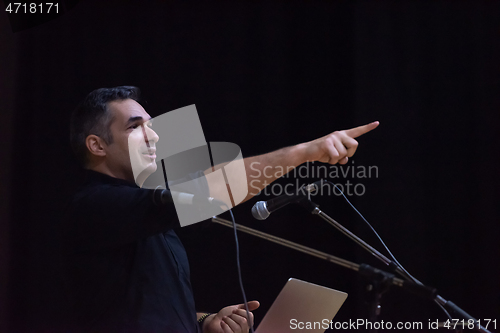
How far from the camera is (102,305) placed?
117cm

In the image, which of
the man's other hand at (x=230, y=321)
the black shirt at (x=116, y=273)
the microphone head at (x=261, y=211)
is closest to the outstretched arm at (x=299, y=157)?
the microphone head at (x=261, y=211)

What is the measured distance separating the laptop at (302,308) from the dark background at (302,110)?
0.97m

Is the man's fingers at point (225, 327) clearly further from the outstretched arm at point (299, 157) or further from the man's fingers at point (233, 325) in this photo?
the outstretched arm at point (299, 157)

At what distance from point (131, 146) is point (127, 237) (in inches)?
15.8

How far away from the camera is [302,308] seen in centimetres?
116

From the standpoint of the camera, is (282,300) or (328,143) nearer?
(328,143)

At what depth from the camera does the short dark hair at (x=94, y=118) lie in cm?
140

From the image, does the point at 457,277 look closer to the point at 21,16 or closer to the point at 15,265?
the point at 15,265

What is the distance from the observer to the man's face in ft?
4.45

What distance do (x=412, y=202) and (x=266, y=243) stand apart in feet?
2.89

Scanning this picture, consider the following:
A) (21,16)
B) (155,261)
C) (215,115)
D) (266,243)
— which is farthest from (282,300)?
(21,16)

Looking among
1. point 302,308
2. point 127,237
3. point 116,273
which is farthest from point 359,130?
point 116,273

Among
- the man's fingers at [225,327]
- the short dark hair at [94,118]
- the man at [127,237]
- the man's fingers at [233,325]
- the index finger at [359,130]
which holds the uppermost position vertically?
the short dark hair at [94,118]

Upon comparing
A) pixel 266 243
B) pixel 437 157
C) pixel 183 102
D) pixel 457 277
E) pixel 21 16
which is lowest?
pixel 457 277
